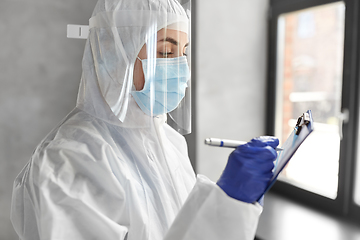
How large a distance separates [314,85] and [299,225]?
34.5 inches

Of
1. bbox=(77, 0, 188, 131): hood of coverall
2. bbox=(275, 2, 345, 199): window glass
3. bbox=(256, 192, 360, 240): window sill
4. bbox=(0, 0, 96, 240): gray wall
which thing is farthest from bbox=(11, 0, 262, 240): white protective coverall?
bbox=(275, 2, 345, 199): window glass

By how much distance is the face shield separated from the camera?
0.83 meters

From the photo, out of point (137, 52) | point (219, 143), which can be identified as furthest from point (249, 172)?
point (137, 52)

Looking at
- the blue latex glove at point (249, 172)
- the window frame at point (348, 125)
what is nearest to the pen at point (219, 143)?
the blue latex glove at point (249, 172)

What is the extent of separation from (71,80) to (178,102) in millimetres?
850

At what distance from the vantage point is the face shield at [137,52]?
830mm

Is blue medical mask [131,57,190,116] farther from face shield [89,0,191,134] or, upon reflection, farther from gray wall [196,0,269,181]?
gray wall [196,0,269,181]

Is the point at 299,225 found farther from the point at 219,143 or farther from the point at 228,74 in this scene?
the point at 219,143

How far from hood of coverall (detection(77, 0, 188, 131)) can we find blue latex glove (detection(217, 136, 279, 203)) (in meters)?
0.33

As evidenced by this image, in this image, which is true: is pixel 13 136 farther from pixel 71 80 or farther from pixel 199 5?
pixel 199 5

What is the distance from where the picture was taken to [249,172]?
0.62 meters

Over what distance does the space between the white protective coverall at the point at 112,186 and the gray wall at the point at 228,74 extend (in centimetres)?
95

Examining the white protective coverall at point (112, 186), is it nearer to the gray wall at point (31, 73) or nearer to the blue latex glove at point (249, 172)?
the blue latex glove at point (249, 172)

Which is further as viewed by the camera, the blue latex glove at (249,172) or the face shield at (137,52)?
the face shield at (137,52)
